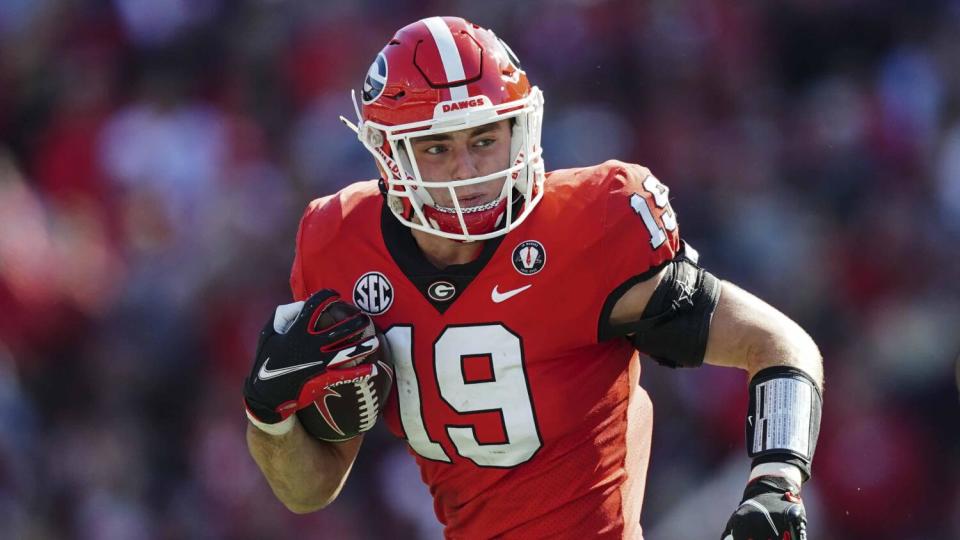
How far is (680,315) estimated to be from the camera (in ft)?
8.31

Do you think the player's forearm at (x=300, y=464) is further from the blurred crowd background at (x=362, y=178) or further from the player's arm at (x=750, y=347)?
the blurred crowd background at (x=362, y=178)

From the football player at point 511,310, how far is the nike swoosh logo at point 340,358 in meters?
0.02

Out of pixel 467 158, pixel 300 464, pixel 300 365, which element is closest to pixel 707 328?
pixel 467 158

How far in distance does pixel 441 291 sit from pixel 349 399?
281 mm

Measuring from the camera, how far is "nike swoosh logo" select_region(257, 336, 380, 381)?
98.7 inches

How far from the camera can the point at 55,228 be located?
550 centimetres

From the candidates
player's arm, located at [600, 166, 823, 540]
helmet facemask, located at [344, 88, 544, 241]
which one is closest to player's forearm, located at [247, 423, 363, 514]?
helmet facemask, located at [344, 88, 544, 241]

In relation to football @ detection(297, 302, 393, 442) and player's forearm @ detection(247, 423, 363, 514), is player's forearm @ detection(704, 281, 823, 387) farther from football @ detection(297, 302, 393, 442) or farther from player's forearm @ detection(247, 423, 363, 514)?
player's forearm @ detection(247, 423, 363, 514)

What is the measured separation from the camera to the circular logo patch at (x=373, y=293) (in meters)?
2.67

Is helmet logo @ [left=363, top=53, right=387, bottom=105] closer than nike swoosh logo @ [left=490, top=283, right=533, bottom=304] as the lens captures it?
No

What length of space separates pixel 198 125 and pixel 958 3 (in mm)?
3108

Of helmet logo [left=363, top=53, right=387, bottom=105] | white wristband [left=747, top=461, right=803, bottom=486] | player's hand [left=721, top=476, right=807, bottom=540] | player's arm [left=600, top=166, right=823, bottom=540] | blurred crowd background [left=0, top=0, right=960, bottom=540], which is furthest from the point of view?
blurred crowd background [left=0, top=0, right=960, bottom=540]

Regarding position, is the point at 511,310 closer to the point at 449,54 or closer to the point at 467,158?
the point at 467,158

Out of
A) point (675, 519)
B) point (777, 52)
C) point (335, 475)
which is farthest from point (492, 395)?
point (777, 52)
